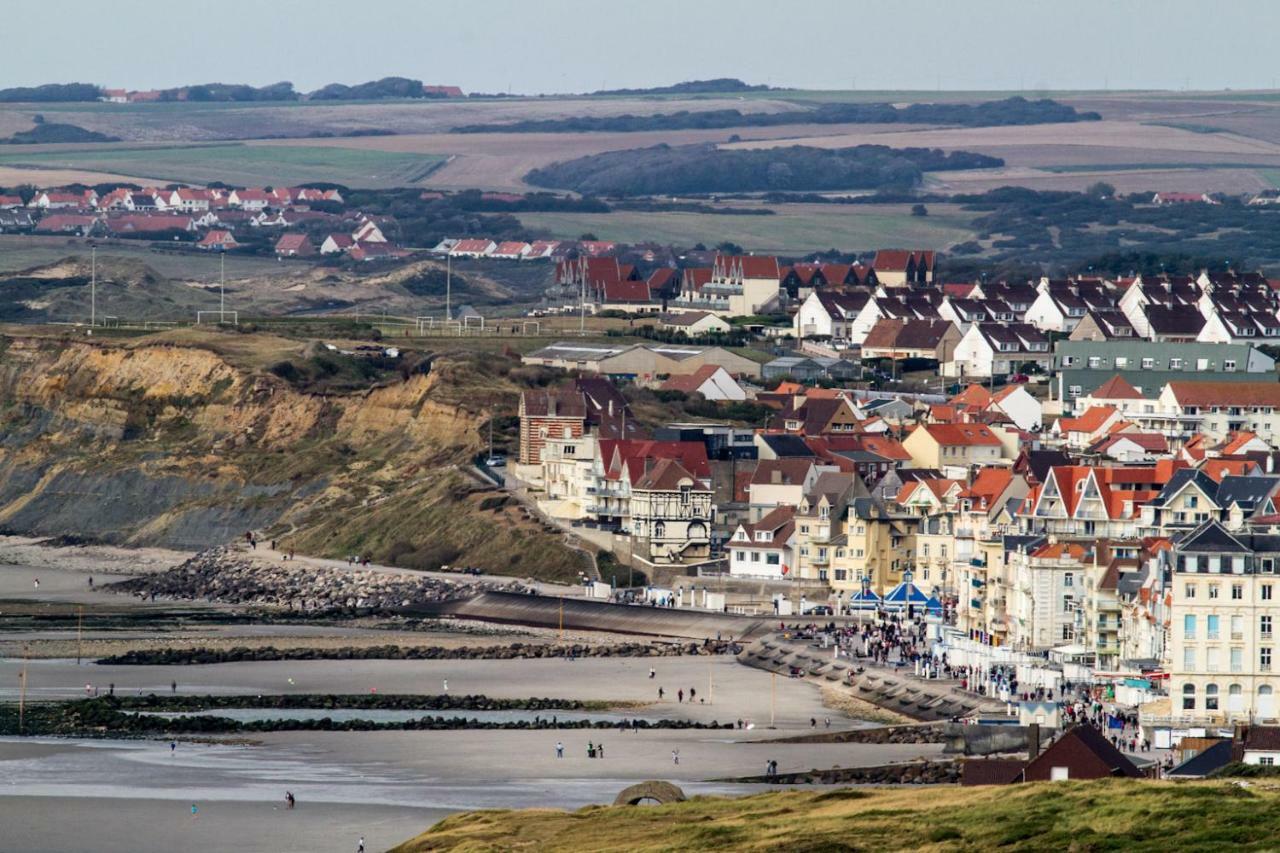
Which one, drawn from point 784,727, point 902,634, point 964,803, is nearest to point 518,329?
point 902,634

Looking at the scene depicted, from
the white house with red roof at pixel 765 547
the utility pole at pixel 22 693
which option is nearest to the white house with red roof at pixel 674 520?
the white house with red roof at pixel 765 547

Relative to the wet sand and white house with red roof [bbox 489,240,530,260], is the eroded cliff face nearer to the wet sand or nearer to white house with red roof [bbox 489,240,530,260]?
the wet sand

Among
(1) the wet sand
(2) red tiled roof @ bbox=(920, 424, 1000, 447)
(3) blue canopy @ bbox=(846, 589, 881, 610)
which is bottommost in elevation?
(1) the wet sand

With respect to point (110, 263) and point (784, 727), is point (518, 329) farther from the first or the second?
point (784, 727)

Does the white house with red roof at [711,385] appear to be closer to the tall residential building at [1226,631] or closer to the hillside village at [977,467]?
the hillside village at [977,467]

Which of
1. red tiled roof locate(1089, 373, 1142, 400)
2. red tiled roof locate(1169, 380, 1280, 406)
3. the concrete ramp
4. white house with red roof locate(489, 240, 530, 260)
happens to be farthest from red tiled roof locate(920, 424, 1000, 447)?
white house with red roof locate(489, 240, 530, 260)

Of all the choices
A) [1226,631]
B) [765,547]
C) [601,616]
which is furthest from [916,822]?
[765,547]
